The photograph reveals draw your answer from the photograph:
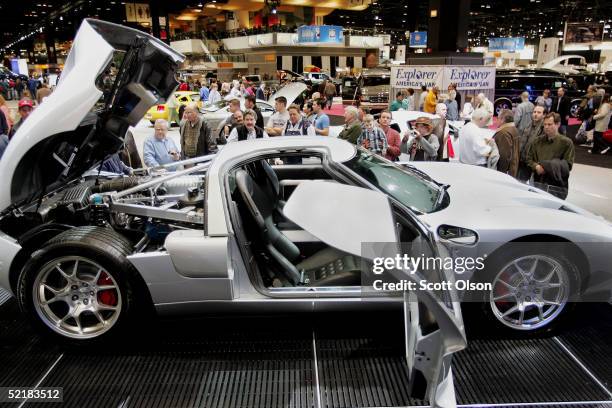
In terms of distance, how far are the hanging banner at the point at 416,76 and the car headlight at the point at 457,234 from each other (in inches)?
404

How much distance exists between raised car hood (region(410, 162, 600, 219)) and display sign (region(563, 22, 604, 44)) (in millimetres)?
30405

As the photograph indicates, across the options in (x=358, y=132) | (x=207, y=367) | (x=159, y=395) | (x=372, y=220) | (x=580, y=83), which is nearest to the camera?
(x=372, y=220)

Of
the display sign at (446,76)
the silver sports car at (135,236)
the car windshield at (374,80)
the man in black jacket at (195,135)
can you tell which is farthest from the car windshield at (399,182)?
the car windshield at (374,80)

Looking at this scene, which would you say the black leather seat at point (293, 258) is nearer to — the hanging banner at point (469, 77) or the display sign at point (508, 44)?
the hanging banner at point (469, 77)

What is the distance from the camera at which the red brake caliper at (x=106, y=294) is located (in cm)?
320

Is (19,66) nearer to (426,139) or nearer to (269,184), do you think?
(426,139)

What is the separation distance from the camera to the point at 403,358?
3.17 metres

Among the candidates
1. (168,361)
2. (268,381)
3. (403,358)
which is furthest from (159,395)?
(403,358)

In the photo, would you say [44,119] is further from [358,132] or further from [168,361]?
[358,132]

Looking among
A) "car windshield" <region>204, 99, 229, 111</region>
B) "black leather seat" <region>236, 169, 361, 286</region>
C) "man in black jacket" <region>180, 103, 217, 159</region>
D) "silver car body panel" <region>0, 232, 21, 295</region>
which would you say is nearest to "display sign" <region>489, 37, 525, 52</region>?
"car windshield" <region>204, 99, 229, 111</region>

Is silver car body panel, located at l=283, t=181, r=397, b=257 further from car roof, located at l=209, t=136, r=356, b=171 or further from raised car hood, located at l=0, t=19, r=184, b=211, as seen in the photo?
raised car hood, located at l=0, t=19, r=184, b=211

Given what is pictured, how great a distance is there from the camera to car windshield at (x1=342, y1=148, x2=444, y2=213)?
10.7ft

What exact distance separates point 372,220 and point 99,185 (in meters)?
3.06

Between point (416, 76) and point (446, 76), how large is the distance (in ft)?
4.04
